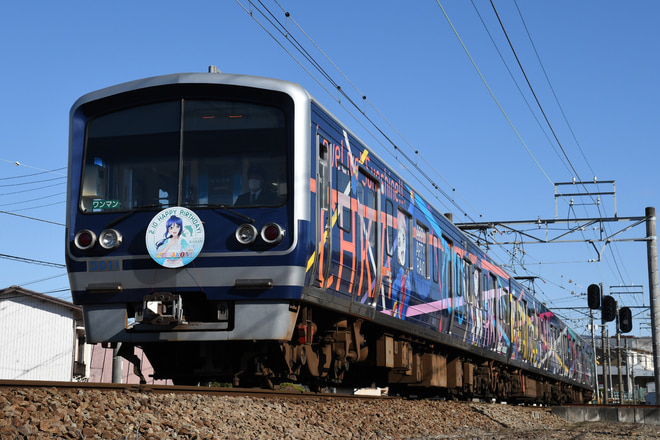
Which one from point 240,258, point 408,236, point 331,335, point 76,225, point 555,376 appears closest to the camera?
point 240,258

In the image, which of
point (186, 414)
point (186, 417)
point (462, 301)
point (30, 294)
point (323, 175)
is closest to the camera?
point (186, 417)

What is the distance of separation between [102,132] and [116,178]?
1.69 ft

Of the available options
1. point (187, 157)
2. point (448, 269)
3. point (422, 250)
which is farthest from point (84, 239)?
point (448, 269)

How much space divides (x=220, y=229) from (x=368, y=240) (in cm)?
225

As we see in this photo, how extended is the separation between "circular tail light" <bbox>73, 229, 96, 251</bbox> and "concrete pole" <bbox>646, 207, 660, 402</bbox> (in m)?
17.0

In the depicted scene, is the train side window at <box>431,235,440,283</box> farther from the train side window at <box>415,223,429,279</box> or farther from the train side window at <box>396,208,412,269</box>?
the train side window at <box>396,208,412,269</box>

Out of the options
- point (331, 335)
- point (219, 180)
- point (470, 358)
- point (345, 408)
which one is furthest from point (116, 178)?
point (470, 358)

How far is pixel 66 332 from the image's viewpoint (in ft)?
90.4

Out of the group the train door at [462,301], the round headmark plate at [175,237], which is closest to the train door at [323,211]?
the round headmark plate at [175,237]

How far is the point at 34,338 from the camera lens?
2734 cm

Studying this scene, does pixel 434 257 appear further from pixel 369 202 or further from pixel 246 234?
pixel 246 234

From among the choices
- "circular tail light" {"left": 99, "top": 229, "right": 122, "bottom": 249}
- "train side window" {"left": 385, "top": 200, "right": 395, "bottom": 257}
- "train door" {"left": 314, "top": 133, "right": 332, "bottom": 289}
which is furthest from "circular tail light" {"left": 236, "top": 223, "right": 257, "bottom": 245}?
"train side window" {"left": 385, "top": 200, "right": 395, "bottom": 257}

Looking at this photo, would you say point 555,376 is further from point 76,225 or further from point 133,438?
point 133,438

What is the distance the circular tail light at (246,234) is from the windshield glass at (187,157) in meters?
0.24
